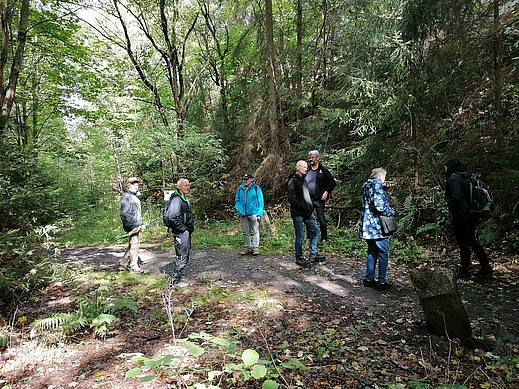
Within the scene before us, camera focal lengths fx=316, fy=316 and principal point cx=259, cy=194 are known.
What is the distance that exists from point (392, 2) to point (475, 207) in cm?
836

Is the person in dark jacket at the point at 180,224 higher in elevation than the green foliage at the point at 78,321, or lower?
higher

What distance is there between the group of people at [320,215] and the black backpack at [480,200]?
0.07 metres

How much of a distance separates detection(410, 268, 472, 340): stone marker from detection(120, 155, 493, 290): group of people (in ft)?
5.18

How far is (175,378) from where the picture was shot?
3.34 m

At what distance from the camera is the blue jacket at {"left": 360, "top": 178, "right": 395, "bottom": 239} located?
538 cm

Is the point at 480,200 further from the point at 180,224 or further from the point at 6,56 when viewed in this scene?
the point at 6,56

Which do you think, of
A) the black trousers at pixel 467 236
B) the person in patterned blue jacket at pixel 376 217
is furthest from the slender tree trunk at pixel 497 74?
→ the person in patterned blue jacket at pixel 376 217

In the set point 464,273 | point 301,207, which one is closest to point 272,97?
point 301,207

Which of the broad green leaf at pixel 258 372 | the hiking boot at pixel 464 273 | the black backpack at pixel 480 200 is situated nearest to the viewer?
the broad green leaf at pixel 258 372

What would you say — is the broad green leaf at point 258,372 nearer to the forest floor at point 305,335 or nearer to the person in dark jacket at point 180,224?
the forest floor at point 305,335

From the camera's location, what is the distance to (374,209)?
17.8ft

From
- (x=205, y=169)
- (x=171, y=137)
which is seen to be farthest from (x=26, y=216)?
(x=205, y=169)

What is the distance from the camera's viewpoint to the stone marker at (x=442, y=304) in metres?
3.62

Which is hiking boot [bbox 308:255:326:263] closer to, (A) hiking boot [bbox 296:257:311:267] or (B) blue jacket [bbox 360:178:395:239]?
(A) hiking boot [bbox 296:257:311:267]
